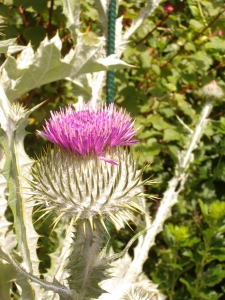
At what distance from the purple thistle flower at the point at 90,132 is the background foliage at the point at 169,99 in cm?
132

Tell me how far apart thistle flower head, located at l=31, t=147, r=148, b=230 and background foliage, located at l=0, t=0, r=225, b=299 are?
1379 millimetres

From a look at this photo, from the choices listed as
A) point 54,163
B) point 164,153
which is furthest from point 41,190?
point 164,153

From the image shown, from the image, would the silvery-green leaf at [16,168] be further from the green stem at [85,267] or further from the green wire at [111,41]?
the green wire at [111,41]

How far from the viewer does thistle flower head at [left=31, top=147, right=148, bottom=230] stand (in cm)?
162

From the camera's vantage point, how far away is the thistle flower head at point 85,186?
5.31 ft

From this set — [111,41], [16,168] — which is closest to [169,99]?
[111,41]

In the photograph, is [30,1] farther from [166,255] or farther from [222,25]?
[166,255]

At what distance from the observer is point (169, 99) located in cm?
358

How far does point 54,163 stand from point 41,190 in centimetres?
12

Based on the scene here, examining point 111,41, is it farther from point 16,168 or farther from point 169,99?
point 16,168

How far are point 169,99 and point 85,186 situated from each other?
207 cm

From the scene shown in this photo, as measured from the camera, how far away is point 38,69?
7.28 feet

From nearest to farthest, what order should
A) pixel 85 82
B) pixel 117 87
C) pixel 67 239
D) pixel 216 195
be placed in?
pixel 67 239, pixel 85 82, pixel 117 87, pixel 216 195

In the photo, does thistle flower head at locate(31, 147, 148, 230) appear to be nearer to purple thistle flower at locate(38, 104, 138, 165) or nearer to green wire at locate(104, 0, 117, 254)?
purple thistle flower at locate(38, 104, 138, 165)
